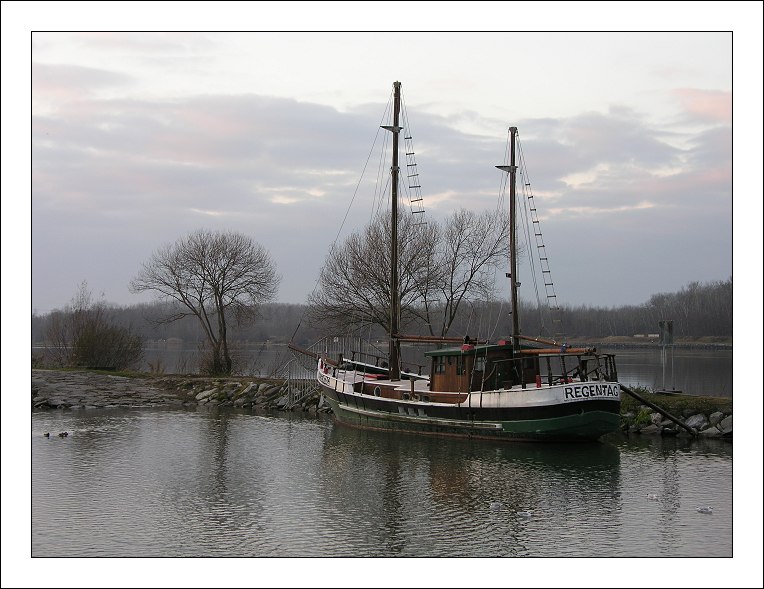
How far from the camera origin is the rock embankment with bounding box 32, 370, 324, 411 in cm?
4238

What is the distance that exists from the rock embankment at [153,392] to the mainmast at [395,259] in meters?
6.27

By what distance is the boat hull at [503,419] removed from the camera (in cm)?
2827

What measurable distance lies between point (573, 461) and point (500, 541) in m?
9.79

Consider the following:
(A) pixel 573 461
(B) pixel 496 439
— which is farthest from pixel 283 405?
(A) pixel 573 461

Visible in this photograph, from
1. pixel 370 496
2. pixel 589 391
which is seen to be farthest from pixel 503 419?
pixel 370 496

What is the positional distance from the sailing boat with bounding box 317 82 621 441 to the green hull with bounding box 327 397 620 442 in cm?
3

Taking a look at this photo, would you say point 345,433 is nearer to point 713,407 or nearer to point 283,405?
point 283,405

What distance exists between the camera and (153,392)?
152ft

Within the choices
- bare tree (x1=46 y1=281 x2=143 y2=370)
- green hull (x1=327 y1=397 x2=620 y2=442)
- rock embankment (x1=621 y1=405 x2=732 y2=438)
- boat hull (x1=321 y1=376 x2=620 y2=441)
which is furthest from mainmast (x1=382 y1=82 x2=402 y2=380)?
bare tree (x1=46 y1=281 x2=143 y2=370)

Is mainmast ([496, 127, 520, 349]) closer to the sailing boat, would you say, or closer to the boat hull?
the sailing boat

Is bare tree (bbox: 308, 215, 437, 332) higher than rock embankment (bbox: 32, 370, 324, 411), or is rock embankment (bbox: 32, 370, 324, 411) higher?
bare tree (bbox: 308, 215, 437, 332)

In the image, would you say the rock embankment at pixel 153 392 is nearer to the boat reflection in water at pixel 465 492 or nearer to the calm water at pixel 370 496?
the calm water at pixel 370 496

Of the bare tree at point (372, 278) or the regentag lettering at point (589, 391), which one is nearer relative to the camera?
the regentag lettering at point (589, 391)

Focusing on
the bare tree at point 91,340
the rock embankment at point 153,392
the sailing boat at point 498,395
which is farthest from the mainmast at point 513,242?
the bare tree at point 91,340
